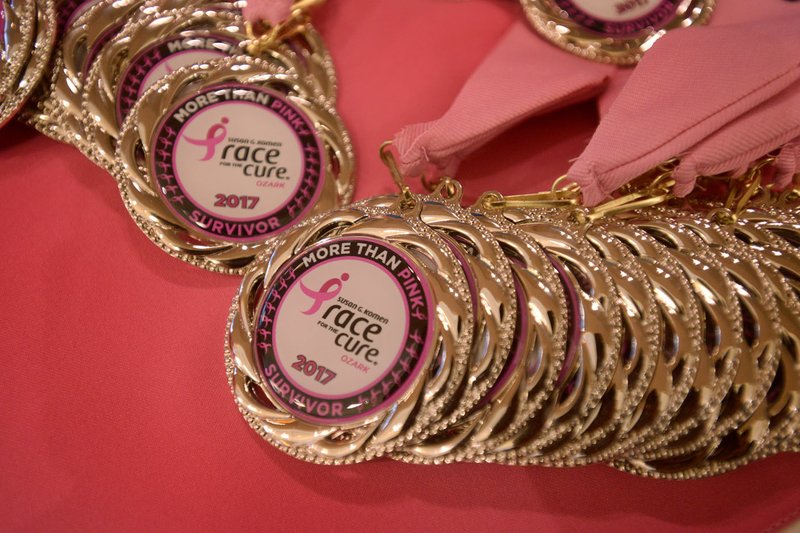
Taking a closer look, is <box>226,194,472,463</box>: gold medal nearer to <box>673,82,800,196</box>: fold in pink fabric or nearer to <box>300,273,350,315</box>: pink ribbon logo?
<box>300,273,350,315</box>: pink ribbon logo

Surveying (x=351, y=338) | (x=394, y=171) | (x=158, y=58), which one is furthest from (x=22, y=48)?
(x=351, y=338)

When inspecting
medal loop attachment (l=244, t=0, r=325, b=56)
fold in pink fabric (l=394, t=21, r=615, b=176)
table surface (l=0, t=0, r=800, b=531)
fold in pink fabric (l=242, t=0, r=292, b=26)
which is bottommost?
table surface (l=0, t=0, r=800, b=531)

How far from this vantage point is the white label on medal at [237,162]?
3.21 feet

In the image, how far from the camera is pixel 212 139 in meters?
1.00

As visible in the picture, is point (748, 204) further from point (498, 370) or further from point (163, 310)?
point (163, 310)

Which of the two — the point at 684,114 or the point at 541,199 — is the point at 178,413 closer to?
the point at 541,199

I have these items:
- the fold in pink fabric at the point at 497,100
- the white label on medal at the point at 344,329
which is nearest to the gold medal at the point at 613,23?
the fold in pink fabric at the point at 497,100

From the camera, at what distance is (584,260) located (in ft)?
2.63

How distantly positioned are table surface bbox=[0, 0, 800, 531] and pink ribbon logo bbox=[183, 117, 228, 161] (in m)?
0.17

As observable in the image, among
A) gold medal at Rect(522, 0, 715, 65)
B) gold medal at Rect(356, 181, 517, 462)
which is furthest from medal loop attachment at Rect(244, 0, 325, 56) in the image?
gold medal at Rect(356, 181, 517, 462)

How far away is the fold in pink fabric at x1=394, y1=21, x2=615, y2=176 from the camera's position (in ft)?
3.15

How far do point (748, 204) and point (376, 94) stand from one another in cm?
61

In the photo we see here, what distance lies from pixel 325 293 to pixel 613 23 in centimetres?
67

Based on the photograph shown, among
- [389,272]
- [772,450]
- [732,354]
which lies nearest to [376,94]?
[389,272]
